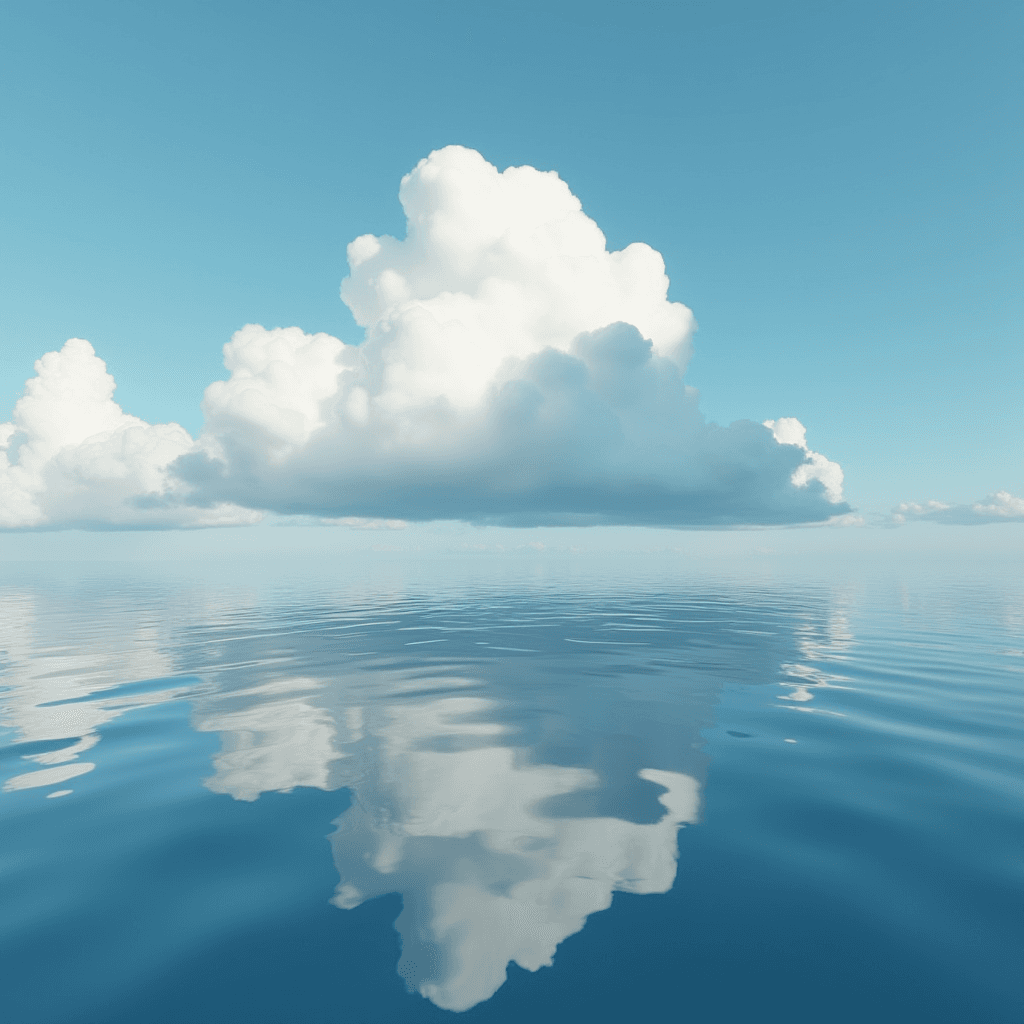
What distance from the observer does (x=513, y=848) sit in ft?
24.8

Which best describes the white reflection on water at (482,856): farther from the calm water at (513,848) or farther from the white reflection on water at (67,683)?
the white reflection on water at (67,683)

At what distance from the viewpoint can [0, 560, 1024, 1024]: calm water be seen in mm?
5145

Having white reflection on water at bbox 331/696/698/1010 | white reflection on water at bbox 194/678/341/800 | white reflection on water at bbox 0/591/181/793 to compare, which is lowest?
white reflection on water at bbox 0/591/181/793

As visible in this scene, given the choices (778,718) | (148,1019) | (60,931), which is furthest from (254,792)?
(778,718)

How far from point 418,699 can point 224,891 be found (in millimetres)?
9744

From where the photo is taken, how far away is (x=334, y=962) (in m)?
5.45

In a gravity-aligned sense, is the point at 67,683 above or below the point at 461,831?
below

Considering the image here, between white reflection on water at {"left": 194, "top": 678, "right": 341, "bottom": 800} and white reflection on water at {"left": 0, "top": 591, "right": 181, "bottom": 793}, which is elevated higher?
white reflection on water at {"left": 194, "top": 678, "right": 341, "bottom": 800}

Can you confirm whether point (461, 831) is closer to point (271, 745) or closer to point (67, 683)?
point (271, 745)

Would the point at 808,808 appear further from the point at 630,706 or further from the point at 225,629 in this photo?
the point at 225,629

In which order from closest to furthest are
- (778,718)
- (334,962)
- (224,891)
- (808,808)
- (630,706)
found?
1. (334,962)
2. (224,891)
3. (808,808)
4. (778,718)
5. (630,706)

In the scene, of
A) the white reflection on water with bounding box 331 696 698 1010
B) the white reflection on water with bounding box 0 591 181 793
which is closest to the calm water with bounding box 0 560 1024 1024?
the white reflection on water with bounding box 331 696 698 1010

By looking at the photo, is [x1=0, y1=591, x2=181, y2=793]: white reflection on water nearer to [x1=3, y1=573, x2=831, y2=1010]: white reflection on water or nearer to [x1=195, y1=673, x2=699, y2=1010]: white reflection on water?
[x1=3, y1=573, x2=831, y2=1010]: white reflection on water

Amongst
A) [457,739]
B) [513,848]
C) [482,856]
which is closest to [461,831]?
[482,856]
